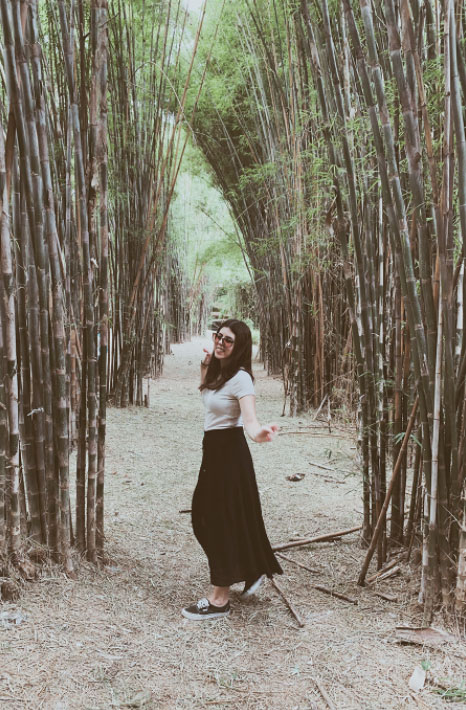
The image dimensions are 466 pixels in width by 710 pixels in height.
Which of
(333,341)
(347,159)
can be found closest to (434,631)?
(347,159)

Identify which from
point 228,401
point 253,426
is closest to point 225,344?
point 228,401

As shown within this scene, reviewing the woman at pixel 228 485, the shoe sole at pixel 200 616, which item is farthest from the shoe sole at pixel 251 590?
the shoe sole at pixel 200 616

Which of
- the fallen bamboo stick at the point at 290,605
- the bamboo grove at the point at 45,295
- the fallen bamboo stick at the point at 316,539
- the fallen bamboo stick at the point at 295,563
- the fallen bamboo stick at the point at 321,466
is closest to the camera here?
the bamboo grove at the point at 45,295

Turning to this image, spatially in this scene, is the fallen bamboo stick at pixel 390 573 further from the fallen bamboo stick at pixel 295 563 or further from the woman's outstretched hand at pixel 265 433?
the woman's outstretched hand at pixel 265 433

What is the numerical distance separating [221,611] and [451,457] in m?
0.74

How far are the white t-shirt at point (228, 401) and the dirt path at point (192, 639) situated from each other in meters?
0.53

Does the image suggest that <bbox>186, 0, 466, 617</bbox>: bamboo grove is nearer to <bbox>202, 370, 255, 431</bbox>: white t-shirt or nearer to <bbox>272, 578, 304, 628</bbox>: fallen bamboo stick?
<bbox>272, 578, 304, 628</bbox>: fallen bamboo stick

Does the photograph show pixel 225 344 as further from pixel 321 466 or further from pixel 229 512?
pixel 321 466

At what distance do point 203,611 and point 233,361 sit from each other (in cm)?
68

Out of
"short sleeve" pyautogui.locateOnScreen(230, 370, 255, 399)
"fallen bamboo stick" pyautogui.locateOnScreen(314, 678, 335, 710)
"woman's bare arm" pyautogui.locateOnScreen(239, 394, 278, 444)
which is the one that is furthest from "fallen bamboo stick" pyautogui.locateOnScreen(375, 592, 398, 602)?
"short sleeve" pyautogui.locateOnScreen(230, 370, 255, 399)

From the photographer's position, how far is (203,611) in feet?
5.04

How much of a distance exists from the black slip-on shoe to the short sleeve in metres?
0.57

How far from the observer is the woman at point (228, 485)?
157cm

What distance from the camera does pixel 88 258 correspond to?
1.60 m
